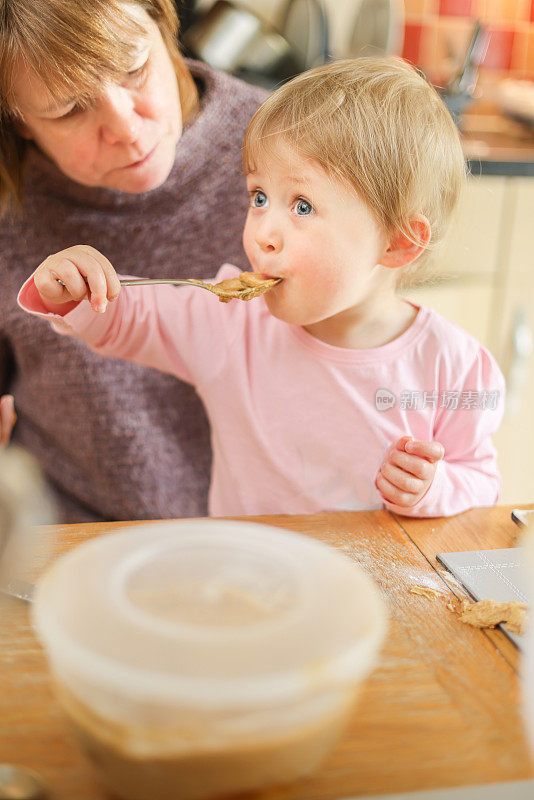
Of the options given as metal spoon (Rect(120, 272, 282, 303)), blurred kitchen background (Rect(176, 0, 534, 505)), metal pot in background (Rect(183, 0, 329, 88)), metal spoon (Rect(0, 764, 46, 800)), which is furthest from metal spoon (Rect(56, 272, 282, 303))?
metal pot in background (Rect(183, 0, 329, 88))

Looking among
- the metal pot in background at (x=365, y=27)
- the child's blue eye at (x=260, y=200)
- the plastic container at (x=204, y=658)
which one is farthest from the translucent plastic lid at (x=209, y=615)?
the metal pot in background at (x=365, y=27)

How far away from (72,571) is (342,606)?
13cm

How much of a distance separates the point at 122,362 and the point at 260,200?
43 centimetres

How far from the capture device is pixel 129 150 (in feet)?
3.17

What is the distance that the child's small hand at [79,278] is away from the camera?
2.41 ft

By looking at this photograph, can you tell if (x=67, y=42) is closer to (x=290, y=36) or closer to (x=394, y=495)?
(x=394, y=495)

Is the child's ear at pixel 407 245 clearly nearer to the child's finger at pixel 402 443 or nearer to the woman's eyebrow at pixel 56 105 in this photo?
the child's finger at pixel 402 443

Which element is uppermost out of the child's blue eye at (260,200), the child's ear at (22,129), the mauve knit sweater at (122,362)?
the child's blue eye at (260,200)

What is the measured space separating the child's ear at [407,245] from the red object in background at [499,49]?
6.04 ft

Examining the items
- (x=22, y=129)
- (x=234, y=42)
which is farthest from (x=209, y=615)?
(x=234, y=42)

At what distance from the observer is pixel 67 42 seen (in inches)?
32.6

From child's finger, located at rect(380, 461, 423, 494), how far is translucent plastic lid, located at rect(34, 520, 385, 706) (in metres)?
0.35

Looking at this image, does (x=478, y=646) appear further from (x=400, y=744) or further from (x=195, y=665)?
(x=195, y=665)

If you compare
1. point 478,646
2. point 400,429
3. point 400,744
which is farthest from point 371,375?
point 400,744
